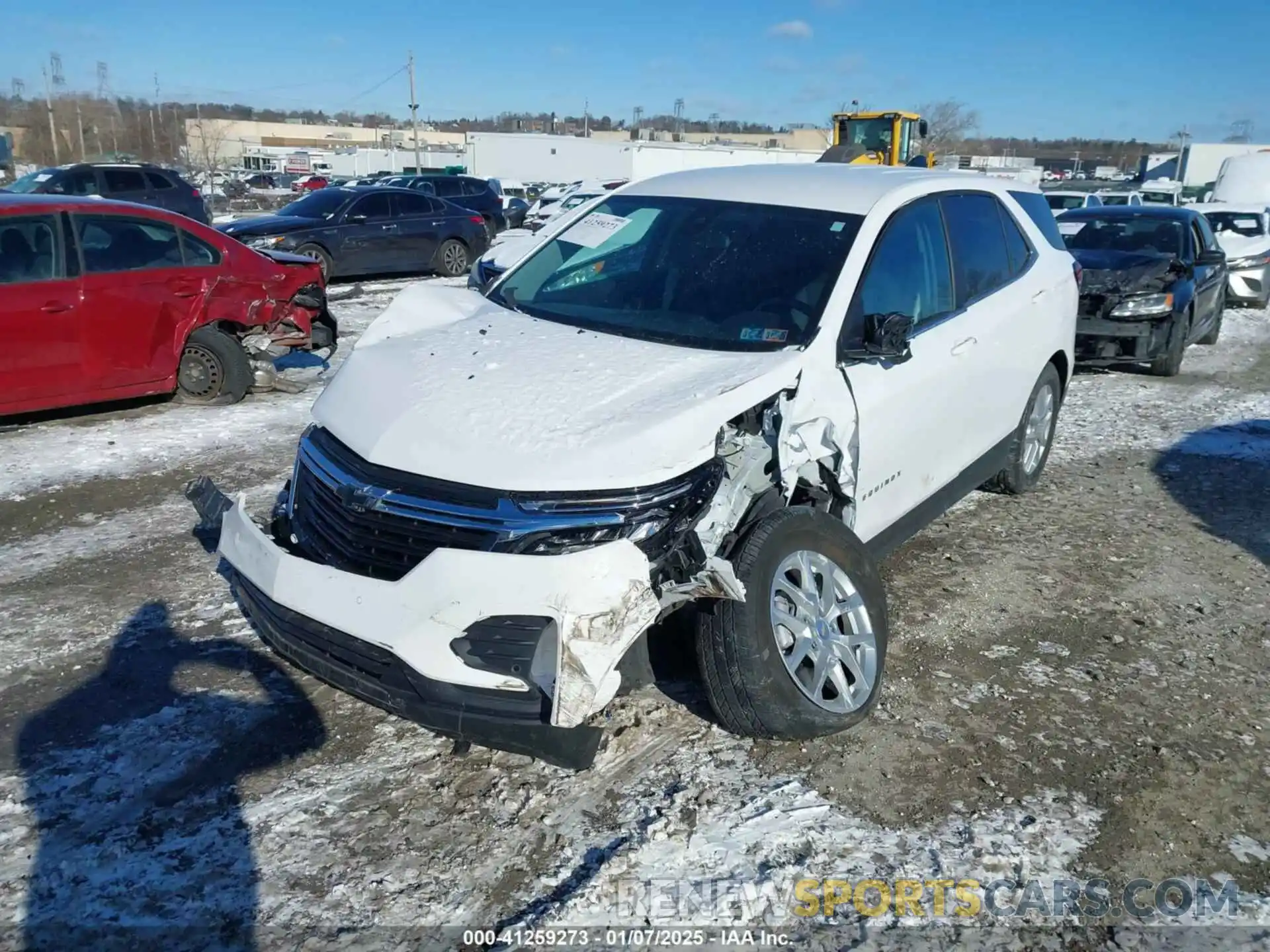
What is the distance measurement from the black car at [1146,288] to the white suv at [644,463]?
18.2 feet

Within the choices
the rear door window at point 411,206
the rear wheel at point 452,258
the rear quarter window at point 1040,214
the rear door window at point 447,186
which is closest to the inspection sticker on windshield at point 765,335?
the rear quarter window at point 1040,214

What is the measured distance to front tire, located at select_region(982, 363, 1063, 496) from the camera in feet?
18.7

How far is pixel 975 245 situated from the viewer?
4961 millimetres

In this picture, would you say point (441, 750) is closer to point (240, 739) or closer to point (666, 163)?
point (240, 739)

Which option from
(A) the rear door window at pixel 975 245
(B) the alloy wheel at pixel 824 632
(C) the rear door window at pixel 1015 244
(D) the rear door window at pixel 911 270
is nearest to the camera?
(B) the alloy wheel at pixel 824 632

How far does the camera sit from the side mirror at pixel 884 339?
3.68 metres

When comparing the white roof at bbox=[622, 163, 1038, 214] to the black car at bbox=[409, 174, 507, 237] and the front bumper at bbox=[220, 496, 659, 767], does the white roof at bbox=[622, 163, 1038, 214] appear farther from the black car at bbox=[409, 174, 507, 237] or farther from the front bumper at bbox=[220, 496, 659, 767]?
the black car at bbox=[409, 174, 507, 237]

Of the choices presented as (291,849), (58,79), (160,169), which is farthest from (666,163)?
(58,79)

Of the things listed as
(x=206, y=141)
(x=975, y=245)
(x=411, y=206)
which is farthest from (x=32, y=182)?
(x=206, y=141)

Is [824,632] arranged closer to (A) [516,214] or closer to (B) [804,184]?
(B) [804,184]

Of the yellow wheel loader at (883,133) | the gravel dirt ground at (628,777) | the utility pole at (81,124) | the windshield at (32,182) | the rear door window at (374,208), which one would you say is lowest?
the gravel dirt ground at (628,777)

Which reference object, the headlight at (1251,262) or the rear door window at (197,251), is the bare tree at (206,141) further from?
the rear door window at (197,251)

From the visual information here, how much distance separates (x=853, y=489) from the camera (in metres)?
3.71

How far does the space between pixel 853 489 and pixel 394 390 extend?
1.73 meters
